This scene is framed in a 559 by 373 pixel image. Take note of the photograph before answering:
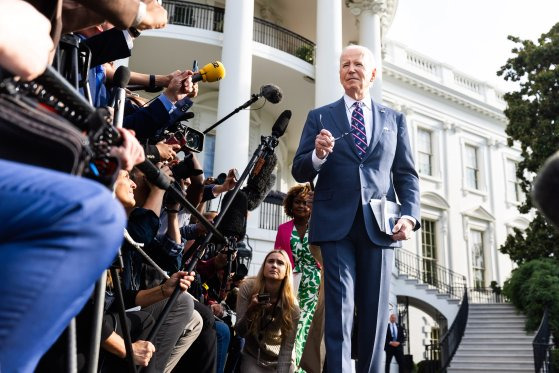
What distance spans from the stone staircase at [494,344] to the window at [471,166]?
6.97 meters

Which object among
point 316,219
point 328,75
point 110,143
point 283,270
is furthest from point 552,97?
point 110,143

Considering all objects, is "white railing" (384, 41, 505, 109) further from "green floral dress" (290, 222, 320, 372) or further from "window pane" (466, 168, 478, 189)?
"green floral dress" (290, 222, 320, 372)

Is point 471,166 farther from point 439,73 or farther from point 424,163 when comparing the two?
point 439,73

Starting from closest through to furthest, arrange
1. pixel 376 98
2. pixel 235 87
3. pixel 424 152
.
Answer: pixel 235 87 < pixel 376 98 < pixel 424 152

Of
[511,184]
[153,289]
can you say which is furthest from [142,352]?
[511,184]

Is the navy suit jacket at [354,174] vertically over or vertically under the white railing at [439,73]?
under

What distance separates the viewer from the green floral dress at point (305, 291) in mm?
4367

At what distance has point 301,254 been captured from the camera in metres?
4.56

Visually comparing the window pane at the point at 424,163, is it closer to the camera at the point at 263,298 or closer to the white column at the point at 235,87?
the white column at the point at 235,87

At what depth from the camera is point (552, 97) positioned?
53.5 ft

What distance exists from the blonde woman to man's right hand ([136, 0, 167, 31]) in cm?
290

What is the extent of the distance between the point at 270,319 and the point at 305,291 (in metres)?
0.37

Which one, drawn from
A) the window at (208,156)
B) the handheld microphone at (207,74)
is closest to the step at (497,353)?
the window at (208,156)

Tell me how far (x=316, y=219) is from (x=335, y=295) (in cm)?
44
